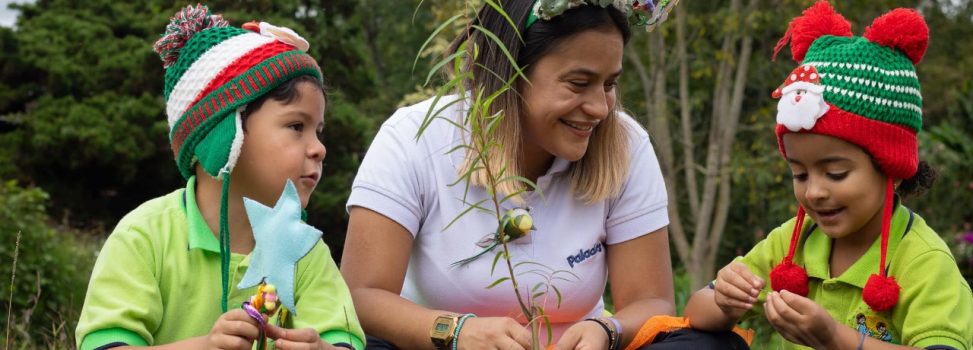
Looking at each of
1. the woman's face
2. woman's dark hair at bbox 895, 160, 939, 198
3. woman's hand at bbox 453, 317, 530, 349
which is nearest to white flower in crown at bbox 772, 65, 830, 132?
woman's dark hair at bbox 895, 160, 939, 198

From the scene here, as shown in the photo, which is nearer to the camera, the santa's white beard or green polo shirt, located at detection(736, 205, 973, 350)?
green polo shirt, located at detection(736, 205, 973, 350)

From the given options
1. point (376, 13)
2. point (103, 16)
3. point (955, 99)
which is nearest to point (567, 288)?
point (955, 99)

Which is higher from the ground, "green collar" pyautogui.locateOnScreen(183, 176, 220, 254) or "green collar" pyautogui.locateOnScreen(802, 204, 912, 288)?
"green collar" pyautogui.locateOnScreen(183, 176, 220, 254)

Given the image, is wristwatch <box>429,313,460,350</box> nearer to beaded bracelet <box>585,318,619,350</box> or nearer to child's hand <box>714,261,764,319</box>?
beaded bracelet <box>585,318,619,350</box>

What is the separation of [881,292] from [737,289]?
0.34m

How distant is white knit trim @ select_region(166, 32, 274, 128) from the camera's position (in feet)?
8.90

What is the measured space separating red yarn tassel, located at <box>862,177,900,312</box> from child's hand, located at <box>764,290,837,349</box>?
0.13 meters

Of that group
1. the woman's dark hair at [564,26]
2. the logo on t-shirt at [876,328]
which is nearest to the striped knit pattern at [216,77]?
the woman's dark hair at [564,26]

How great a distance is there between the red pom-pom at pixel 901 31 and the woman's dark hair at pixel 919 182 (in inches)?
12.4

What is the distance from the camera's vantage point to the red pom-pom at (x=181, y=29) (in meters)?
2.79

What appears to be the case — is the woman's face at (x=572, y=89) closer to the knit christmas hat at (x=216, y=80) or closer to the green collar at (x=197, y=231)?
the knit christmas hat at (x=216, y=80)

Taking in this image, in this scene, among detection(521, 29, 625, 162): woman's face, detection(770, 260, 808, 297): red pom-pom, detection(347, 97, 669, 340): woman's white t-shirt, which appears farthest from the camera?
detection(347, 97, 669, 340): woman's white t-shirt

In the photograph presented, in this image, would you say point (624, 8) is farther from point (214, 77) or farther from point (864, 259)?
point (214, 77)

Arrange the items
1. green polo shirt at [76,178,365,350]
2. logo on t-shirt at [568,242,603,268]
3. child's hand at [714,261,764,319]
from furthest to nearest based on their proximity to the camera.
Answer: logo on t-shirt at [568,242,603,268]
child's hand at [714,261,764,319]
green polo shirt at [76,178,365,350]
